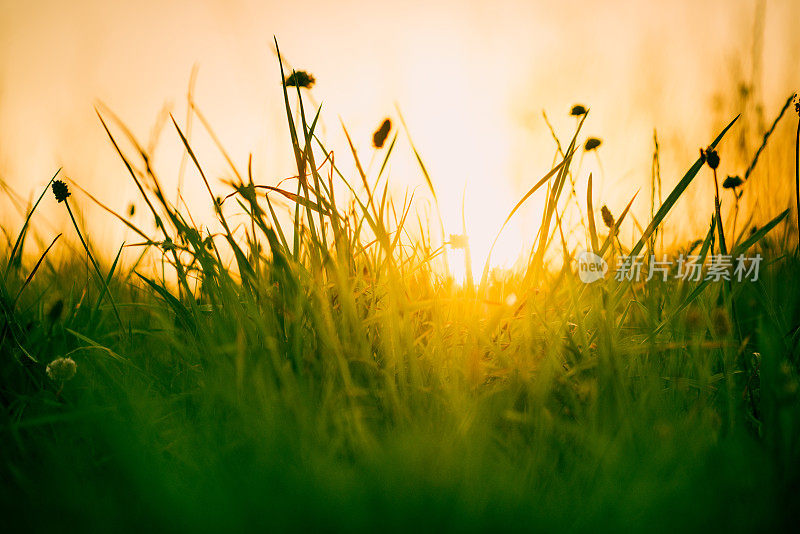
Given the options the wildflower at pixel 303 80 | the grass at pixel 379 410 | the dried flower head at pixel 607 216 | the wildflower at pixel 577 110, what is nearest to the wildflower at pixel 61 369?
the grass at pixel 379 410

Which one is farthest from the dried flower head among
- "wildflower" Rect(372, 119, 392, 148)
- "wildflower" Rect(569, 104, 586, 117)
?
"wildflower" Rect(372, 119, 392, 148)

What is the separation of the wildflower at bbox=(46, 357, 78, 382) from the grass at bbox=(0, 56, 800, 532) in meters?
0.02

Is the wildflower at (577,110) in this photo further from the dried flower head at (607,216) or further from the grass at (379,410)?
the grass at (379,410)

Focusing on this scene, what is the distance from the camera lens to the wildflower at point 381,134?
961 mm

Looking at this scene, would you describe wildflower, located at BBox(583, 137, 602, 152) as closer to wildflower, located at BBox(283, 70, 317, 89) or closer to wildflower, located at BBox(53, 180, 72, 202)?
wildflower, located at BBox(283, 70, 317, 89)

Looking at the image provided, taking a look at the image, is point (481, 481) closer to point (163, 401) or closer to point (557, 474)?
point (557, 474)

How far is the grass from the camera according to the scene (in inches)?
20.9

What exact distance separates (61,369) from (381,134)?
0.63 meters

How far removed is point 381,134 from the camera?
96 cm

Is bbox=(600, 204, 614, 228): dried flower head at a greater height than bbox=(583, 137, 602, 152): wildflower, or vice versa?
bbox=(583, 137, 602, 152): wildflower

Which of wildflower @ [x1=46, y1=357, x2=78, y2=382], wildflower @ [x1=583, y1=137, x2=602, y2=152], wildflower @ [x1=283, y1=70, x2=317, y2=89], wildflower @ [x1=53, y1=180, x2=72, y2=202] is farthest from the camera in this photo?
wildflower @ [x1=583, y1=137, x2=602, y2=152]

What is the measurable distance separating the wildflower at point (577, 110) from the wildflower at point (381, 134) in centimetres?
55

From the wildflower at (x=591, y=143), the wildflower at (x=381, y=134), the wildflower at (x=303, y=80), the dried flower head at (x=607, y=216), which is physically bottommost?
the dried flower head at (x=607, y=216)

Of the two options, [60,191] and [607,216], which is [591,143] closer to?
[607,216]
